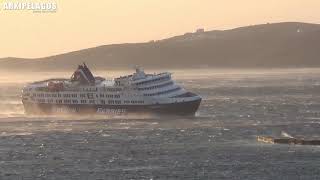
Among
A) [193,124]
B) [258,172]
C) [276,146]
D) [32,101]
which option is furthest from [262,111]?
[258,172]

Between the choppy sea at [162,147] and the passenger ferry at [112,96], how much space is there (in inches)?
82.1

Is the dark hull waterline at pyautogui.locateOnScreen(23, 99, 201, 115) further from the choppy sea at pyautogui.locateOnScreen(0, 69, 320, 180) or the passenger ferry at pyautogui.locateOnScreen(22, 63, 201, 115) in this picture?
the choppy sea at pyautogui.locateOnScreen(0, 69, 320, 180)

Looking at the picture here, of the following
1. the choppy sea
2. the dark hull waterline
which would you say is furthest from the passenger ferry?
the choppy sea

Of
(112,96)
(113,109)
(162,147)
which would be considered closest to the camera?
(162,147)

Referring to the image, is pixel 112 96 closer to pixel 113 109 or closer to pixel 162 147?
pixel 113 109

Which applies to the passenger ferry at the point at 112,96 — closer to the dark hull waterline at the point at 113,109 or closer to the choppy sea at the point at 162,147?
the dark hull waterline at the point at 113,109

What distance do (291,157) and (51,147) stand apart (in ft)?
70.4

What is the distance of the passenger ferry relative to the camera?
406 ft

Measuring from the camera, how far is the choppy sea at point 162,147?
224 ft

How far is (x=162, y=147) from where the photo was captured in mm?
82875

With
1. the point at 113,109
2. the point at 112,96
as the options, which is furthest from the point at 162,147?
the point at 112,96

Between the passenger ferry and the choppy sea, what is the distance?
2.09 metres

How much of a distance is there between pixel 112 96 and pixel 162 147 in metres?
48.6

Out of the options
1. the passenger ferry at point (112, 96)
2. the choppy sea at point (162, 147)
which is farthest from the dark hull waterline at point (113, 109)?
the choppy sea at point (162, 147)
